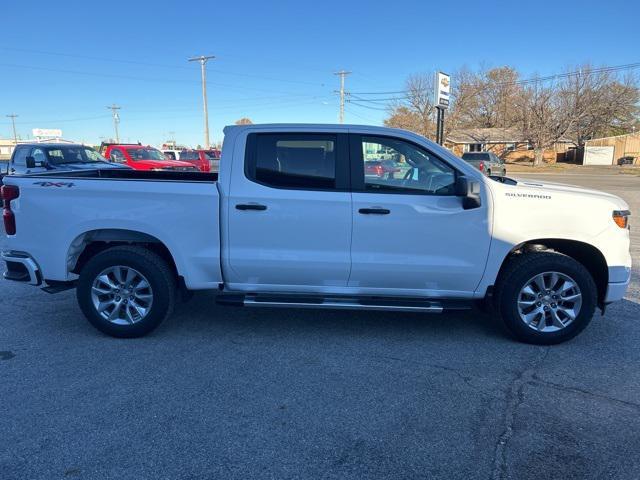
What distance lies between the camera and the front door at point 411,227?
408 centimetres

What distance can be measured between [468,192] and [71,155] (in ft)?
41.8

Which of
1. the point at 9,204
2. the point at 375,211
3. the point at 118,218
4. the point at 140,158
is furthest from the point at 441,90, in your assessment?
the point at 140,158

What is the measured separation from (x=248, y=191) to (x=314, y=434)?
2.15 metres

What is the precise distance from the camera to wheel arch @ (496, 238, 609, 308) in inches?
165

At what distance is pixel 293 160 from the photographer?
424 centimetres

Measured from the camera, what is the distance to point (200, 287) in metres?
4.34

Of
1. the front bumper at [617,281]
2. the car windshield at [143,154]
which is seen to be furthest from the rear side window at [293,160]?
the car windshield at [143,154]

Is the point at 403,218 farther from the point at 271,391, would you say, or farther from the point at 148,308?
the point at 148,308

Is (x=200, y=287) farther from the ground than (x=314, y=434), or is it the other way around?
(x=200, y=287)

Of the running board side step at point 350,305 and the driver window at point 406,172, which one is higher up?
the driver window at point 406,172

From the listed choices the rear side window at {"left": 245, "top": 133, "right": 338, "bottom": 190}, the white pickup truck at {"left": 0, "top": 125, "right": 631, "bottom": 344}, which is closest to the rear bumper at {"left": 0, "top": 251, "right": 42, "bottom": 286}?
the white pickup truck at {"left": 0, "top": 125, "right": 631, "bottom": 344}

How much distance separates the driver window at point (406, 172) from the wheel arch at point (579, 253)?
89cm

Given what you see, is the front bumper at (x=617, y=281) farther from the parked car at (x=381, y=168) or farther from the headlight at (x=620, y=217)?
the parked car at (x=381, y=168)

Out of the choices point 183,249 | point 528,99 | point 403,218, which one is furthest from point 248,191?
point 528,99
